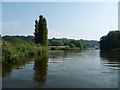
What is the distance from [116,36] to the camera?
10219 centimetres

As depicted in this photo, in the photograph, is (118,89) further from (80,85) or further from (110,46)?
(110,46)

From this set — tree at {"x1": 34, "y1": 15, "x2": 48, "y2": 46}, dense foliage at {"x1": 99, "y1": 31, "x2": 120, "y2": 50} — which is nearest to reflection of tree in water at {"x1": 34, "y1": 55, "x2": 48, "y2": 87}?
tree at {"x1": 34, "y1": 15, "x2": 48, "y2": 46}

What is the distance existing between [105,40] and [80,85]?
96.1m

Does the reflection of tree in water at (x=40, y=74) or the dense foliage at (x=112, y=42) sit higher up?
the dense foliage at (x=112, y=42)

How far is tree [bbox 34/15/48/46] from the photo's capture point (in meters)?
67.4

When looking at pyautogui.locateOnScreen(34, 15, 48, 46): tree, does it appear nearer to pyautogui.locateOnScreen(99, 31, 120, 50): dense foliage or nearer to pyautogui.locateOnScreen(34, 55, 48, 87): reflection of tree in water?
pyautogui.locateOnScreen(99, 31, 120, 50): dense foliage

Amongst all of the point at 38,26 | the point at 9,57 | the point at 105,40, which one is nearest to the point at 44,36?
the point at 38,26

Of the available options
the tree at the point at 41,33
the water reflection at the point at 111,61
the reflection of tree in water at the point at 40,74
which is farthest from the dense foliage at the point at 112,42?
the reflection of tree in water at the point at 40,74

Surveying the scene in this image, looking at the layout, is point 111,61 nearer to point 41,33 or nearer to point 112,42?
point 41,33

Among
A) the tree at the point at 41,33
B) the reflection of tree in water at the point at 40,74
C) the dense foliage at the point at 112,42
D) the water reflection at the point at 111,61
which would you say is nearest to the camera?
the reflection of tree in water at the point at 40,74

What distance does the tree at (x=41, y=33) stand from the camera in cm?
6738

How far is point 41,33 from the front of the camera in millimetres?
67688

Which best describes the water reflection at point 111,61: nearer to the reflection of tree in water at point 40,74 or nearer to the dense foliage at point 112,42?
the reflection of tree in water at point 40,74

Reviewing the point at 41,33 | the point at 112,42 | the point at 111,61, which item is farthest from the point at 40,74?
the point at 112,42
